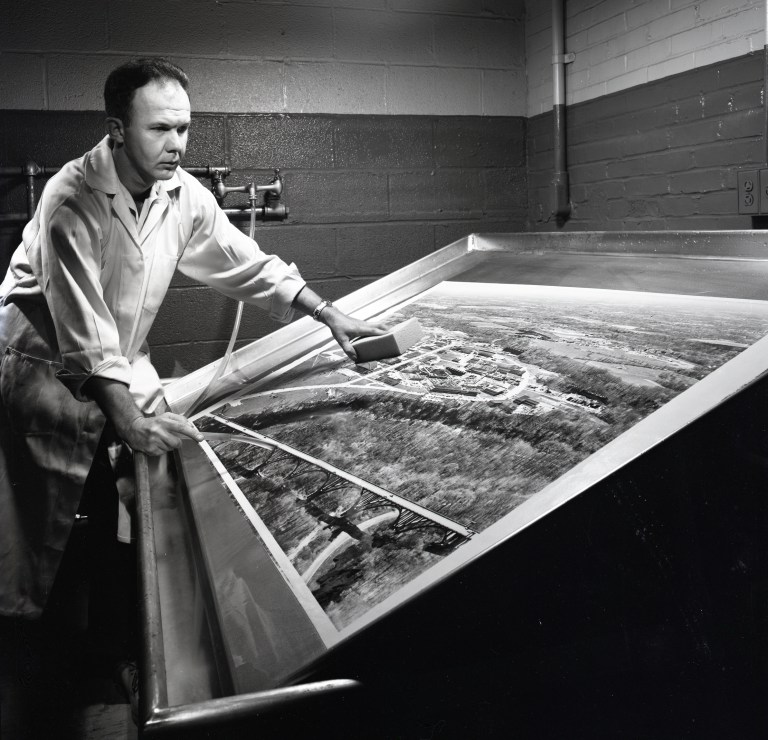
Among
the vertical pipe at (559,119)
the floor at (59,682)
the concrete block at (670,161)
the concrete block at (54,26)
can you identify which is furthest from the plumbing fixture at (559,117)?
the floor at (59,682)

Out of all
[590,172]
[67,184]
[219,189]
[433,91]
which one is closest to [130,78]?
[67,184]

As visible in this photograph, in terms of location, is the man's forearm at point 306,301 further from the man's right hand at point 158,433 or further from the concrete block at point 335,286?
the concrete block at point 335,286

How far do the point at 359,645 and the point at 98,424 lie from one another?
3.58ft

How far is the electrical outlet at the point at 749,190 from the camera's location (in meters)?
2.04

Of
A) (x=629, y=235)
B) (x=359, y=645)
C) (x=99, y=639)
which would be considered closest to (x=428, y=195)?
(x=629, y=235)

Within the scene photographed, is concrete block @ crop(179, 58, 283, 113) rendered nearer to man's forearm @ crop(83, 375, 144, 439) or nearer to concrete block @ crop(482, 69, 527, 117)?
concrete block @ crop(482, 69, 527, 117)

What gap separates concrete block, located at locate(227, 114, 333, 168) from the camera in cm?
262

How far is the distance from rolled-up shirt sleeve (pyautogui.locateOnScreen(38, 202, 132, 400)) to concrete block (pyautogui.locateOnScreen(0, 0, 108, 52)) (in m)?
1.26

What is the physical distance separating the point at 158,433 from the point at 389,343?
45 centimetres

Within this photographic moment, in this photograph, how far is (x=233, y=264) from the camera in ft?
6.00

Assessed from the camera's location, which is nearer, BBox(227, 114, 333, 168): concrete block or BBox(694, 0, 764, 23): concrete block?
BBox(694, 0, 764, 23): concrete block

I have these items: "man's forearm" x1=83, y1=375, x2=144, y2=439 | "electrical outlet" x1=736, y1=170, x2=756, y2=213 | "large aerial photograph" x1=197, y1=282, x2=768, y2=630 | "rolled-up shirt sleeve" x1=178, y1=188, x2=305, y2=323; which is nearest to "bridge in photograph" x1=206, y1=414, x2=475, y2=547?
"large aerial photograph" x1=197, y1=282, x2=768, y2=630

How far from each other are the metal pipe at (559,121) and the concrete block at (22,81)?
177cm

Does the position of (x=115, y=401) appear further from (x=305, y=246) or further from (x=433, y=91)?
(x=433, y=91)
